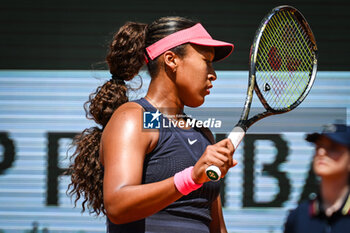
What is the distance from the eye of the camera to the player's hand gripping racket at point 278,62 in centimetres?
187

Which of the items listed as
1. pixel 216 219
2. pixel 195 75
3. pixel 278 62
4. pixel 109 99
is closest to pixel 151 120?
pixel 195 75

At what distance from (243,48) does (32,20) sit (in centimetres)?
→ 206

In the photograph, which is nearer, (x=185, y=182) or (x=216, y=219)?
(x=185, y=182)

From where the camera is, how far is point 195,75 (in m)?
1.75

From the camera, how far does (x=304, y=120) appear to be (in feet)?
15.0

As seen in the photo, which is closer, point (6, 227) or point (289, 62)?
point (289, 62)

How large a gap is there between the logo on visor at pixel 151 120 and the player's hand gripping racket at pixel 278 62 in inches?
10.9

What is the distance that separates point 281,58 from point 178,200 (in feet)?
3.39

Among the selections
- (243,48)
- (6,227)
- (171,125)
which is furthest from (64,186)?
(171,125)

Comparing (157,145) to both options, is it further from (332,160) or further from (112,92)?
(332,160)

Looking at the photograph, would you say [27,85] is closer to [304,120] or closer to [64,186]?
[64,186]

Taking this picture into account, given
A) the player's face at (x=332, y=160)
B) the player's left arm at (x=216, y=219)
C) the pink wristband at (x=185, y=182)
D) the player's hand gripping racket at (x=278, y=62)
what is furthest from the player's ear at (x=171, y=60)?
the player's face at (x=332, y=160)

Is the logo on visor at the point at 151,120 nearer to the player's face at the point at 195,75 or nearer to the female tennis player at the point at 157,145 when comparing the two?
the female tennis player at the point at 157,145

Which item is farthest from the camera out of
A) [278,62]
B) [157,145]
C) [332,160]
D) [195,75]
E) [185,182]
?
[278,62]
